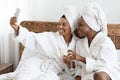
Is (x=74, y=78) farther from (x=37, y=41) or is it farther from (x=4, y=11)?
(x=4, y=11)

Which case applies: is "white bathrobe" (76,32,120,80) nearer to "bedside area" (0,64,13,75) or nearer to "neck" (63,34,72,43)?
"neck" (63,34,72,43)

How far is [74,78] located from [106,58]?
411 millimetres

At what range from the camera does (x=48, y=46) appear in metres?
2.25

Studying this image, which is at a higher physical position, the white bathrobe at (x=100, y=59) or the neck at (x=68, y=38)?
the neck at (x=68, y=38)

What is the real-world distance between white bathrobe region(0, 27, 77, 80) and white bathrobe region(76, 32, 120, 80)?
220mm

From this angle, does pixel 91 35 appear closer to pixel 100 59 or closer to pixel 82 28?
pixel 82 28

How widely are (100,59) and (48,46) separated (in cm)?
55

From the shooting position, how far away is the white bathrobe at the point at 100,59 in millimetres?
1905

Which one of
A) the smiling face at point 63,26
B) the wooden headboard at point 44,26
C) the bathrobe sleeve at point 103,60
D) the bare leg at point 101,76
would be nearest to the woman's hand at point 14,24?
the smiling face at point 63,26

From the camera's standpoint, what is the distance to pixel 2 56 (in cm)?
273

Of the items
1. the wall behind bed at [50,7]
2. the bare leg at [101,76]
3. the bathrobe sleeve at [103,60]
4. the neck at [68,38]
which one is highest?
the wall behind bed at [50,7]

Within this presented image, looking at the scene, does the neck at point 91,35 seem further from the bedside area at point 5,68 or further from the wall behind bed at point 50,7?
the bedside area at point 5,68

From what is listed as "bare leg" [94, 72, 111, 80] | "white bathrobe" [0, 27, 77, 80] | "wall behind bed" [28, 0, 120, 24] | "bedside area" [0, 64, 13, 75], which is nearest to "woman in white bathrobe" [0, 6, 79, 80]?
"white bathrobe" [0, 27, 77, 80]

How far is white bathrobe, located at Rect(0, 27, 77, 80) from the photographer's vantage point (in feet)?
7.11
